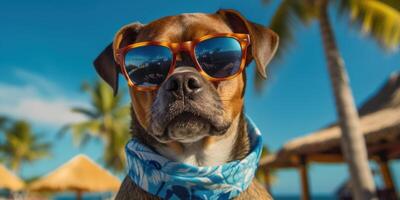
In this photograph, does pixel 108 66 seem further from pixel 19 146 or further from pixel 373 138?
pixel 19 146

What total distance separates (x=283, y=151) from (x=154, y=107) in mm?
12589

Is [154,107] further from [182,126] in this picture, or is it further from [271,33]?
[271,33]

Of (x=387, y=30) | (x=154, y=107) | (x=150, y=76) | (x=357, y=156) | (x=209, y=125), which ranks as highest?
(x=150, y=76)

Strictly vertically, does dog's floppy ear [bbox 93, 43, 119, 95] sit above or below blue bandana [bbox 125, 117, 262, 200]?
above

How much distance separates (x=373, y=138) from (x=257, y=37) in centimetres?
908

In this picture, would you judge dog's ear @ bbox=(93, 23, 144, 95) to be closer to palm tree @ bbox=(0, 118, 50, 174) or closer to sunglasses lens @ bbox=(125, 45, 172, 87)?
sunglasses lens @ bbox=(125, 45, 172, 87)

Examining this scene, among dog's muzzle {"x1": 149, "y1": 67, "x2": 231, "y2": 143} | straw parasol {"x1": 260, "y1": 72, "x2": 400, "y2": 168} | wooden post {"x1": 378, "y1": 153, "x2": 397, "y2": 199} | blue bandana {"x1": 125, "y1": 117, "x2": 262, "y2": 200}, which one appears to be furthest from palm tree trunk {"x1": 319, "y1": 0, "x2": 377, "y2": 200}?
dog's muzzle {"x1": 149, "y1": 67, "x2": 231, "y2": 143}

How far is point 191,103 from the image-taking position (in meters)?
2.24

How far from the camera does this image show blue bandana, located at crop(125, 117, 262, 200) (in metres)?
2.23

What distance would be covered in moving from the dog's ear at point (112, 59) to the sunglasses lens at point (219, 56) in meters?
0.63

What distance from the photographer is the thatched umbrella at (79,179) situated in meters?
15.5

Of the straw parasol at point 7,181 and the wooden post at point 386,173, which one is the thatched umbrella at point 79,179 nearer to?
the straw parasol at point 7,181

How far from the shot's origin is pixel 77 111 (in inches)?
1231

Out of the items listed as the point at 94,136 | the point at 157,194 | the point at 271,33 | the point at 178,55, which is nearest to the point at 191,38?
the point at 178,55
